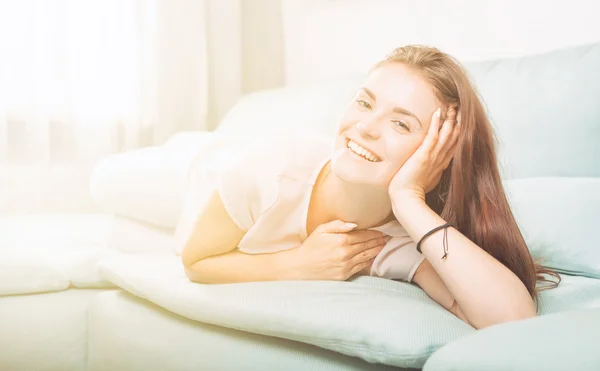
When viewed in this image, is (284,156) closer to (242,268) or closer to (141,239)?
(242,268)

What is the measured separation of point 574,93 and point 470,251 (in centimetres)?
62

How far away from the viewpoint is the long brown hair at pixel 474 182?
1.00m

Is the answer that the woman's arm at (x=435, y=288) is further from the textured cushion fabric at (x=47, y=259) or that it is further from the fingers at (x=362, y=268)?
the textured cushion fabric at (x=47, y=259)

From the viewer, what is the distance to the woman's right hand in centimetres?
106

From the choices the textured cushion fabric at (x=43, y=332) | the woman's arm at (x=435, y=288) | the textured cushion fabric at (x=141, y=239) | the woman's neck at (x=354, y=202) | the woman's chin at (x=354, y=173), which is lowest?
the textured cushion fabric at (x=43, y=332)

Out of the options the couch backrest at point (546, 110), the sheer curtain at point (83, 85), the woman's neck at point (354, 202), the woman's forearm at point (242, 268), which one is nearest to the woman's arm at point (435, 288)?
the woman's neck at point (354, 202)

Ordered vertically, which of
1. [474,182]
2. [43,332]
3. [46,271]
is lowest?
[43,332]

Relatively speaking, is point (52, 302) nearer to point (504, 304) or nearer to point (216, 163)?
point (216, 163)

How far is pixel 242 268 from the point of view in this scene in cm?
110

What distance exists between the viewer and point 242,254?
113 centimetres

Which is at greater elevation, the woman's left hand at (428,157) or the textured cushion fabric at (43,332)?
the woman's left hand at (428,157)

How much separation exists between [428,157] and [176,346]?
1.76 feet

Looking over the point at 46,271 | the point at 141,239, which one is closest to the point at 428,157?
the point at 46,271

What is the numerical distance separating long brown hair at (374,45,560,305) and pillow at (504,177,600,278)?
19cm
